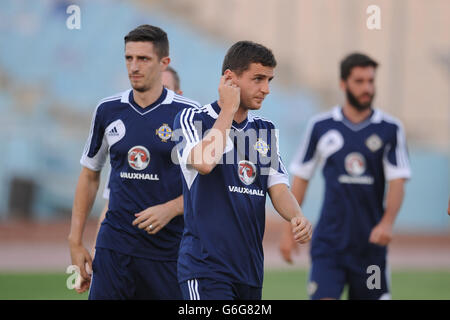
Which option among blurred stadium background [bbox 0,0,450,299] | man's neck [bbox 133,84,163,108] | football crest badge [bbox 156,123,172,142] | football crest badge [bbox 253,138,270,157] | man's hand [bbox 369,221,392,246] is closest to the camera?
football crest badge [bbox 253,138,270,157]

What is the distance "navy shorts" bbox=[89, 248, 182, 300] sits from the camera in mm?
5145

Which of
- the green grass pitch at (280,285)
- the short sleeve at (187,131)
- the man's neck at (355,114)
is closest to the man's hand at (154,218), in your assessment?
the short sleeve at (187,131)

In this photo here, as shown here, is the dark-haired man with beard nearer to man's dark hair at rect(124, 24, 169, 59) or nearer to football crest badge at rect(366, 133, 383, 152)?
football crest badge at rect(366, 133, 383, 152)

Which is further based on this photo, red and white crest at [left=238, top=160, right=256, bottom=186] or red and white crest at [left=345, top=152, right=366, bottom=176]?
red and white crest at [left=345, top=152, right=366, bottom=176]

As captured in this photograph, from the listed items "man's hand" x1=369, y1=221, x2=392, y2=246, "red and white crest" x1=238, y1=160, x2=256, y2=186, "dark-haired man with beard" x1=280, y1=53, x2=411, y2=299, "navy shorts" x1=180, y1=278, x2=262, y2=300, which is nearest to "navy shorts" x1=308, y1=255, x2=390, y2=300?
"dark-haired man with beard" x1=280, y1=53, x2=411, y2=299

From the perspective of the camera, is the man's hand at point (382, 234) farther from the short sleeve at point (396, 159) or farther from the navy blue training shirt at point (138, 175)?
the navy blue training shirt at point (138, 175)

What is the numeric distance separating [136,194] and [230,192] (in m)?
1.07

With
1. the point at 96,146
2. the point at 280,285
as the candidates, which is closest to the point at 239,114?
the point at 96,146

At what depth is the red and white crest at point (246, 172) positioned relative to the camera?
4.41 metres

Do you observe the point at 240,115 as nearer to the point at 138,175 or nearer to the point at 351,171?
the point at 138,175

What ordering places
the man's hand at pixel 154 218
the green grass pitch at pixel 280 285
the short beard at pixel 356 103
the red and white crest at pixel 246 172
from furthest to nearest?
the green grass pitch at pixel 280 285 < the short beard at pixel 356 103 < the man's hand at pixel 154 218 < the red and white crest at pixel 246 172

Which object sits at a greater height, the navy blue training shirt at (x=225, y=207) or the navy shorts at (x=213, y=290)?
the navy blue training shirt at (x=225, y=207)

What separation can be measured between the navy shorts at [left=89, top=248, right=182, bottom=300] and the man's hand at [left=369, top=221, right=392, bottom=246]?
82.9 inches

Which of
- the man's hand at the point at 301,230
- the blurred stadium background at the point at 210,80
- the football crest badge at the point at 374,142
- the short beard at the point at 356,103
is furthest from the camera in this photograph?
the blurred stadium background at the point at 210,80
